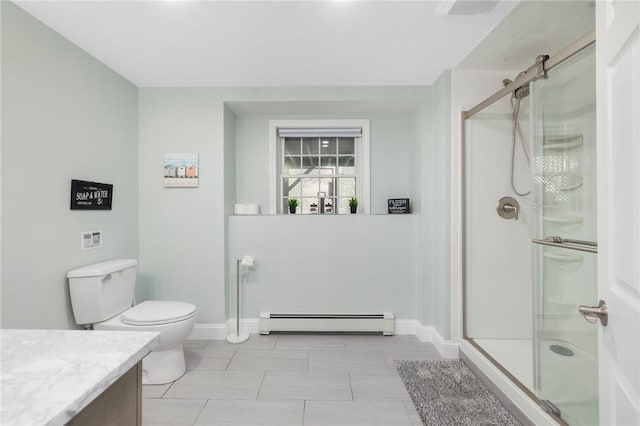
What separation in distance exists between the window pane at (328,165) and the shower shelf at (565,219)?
6.55ft

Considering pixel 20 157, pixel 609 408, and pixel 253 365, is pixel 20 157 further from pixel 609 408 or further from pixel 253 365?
pixel 609 408

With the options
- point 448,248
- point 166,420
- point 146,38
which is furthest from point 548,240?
point 146,38

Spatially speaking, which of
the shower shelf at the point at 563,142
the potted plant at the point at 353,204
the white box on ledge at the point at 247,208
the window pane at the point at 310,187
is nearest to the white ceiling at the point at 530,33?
the shower shelf at the point at 563,142

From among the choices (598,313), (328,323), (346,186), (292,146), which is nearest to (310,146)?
(292,146)

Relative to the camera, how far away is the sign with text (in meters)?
3.02

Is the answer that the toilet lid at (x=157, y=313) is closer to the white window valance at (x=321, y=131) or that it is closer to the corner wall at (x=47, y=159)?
the corner wall at (x=47, y=159)

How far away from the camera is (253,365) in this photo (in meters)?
2.43

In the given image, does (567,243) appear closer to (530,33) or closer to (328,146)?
(530,33)

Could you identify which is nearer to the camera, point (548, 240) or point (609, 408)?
point (609, 408)

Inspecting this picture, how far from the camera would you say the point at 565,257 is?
1.72 metres

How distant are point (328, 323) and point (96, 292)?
5.98ft

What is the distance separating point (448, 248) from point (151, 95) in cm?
285

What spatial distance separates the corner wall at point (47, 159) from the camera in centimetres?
172

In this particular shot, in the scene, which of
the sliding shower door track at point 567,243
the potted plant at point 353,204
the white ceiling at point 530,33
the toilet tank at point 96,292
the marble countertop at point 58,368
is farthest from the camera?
the potted plant at point 353,204
